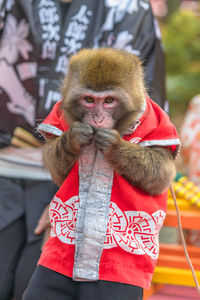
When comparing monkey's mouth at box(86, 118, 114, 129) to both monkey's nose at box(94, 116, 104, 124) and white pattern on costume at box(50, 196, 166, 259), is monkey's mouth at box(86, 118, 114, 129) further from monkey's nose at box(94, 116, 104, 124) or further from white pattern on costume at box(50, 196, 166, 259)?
white pattern on costume at box(50, 196, 166, 259)

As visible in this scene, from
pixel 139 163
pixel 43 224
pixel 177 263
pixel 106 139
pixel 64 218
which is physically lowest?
pixel 177 263

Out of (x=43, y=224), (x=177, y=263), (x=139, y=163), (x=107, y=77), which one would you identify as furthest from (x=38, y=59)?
(x=177, y=263)

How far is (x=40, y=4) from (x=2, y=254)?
141cm

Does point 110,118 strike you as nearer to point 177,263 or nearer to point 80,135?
point 80,135

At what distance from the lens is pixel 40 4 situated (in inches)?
103

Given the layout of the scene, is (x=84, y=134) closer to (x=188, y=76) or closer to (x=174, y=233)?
(x=174, y=233)

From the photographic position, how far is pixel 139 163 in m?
1.69

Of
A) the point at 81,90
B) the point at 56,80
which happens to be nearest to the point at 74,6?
the point at 56,80

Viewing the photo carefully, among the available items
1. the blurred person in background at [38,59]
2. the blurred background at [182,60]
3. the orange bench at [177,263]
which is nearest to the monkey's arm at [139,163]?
the orange bench at [177,263]

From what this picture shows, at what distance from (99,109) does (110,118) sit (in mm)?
63

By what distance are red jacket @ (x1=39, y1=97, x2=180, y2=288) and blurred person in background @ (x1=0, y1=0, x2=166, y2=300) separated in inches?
→ 27.5

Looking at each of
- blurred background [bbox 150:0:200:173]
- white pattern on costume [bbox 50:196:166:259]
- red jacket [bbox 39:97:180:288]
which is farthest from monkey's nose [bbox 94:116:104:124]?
blurred background [bbox 150:0:200:173]

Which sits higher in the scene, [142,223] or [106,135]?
[106,135]

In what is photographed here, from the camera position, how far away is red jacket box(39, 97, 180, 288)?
5.52 feet
